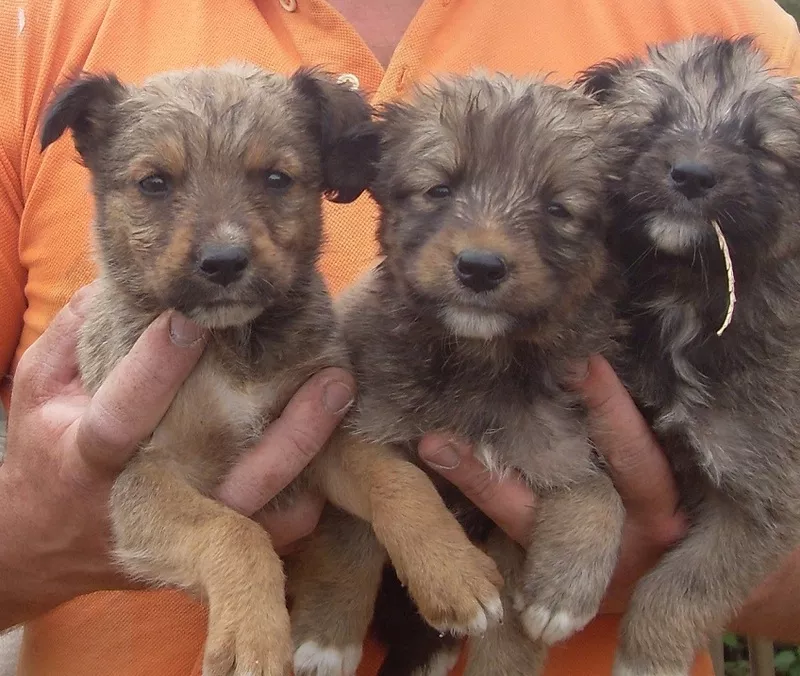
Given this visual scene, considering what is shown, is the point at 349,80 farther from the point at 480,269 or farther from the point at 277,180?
the point at 480,269

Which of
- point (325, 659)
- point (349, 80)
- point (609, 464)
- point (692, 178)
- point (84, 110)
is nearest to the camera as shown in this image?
point (692, 178)

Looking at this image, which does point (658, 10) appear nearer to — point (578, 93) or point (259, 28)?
point (578, 93)

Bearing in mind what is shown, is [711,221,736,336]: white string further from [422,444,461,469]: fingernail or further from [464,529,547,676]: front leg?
[464,529,547,676]: front leg

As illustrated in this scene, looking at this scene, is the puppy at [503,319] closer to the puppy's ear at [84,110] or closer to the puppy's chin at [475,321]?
the puppy's chin at [475,321]

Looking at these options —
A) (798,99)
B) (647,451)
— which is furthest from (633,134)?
(647,451)

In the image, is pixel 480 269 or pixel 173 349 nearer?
pixel 480 269

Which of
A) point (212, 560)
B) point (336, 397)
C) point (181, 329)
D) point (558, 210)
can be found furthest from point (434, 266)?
point (212, 560)
